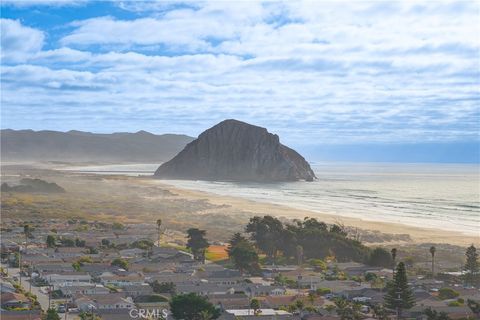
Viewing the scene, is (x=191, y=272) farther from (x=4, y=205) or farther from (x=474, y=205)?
(x=474, y=205)

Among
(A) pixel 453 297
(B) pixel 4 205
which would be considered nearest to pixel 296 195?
(B) pixel 4 205

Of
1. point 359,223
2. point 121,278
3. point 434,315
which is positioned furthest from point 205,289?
point 359,223

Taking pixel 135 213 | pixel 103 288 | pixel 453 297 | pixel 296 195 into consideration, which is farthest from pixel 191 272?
pixel 296 195

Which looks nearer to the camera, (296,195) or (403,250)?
(403,250)

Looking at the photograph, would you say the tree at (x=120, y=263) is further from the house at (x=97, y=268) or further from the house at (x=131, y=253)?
the house at (x=131, y=253)

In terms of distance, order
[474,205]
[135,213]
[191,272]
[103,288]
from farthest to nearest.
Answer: [474,205], [135,213], [191,272], [103,288]

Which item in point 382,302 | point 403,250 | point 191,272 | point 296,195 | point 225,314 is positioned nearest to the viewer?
point 225,314

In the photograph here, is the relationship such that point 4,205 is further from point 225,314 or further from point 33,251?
point 225,314

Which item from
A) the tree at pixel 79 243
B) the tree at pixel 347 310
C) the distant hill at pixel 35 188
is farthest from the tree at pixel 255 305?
the distant hill at pixel 35 188
